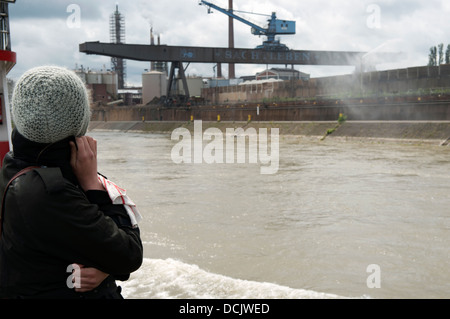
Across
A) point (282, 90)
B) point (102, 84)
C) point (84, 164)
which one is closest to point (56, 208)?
point (84, 164)

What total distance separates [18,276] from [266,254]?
6.13m

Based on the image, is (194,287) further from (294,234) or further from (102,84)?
(102,84)

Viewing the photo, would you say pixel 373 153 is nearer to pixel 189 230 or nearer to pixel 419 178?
pixel 419 178

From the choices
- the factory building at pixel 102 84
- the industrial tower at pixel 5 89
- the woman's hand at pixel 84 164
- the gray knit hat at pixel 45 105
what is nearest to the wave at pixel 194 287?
the industrial tower at pixel 5 89

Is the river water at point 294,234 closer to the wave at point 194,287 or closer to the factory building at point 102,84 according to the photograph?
the wave at point 194,287

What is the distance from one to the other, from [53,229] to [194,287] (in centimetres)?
474

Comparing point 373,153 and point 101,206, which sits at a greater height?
point 101,206

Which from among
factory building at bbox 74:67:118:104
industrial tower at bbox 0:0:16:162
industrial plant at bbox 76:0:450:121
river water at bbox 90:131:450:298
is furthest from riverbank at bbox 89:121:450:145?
factory building at bbox 74:67:118:104

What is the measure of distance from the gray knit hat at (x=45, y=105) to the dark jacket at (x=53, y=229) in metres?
0.04

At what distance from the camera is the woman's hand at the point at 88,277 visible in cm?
185

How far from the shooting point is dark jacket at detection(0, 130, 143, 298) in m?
1.72

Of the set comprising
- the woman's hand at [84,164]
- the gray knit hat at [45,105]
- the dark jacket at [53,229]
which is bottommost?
the dark jacket at [53,229]

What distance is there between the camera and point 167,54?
185ft
